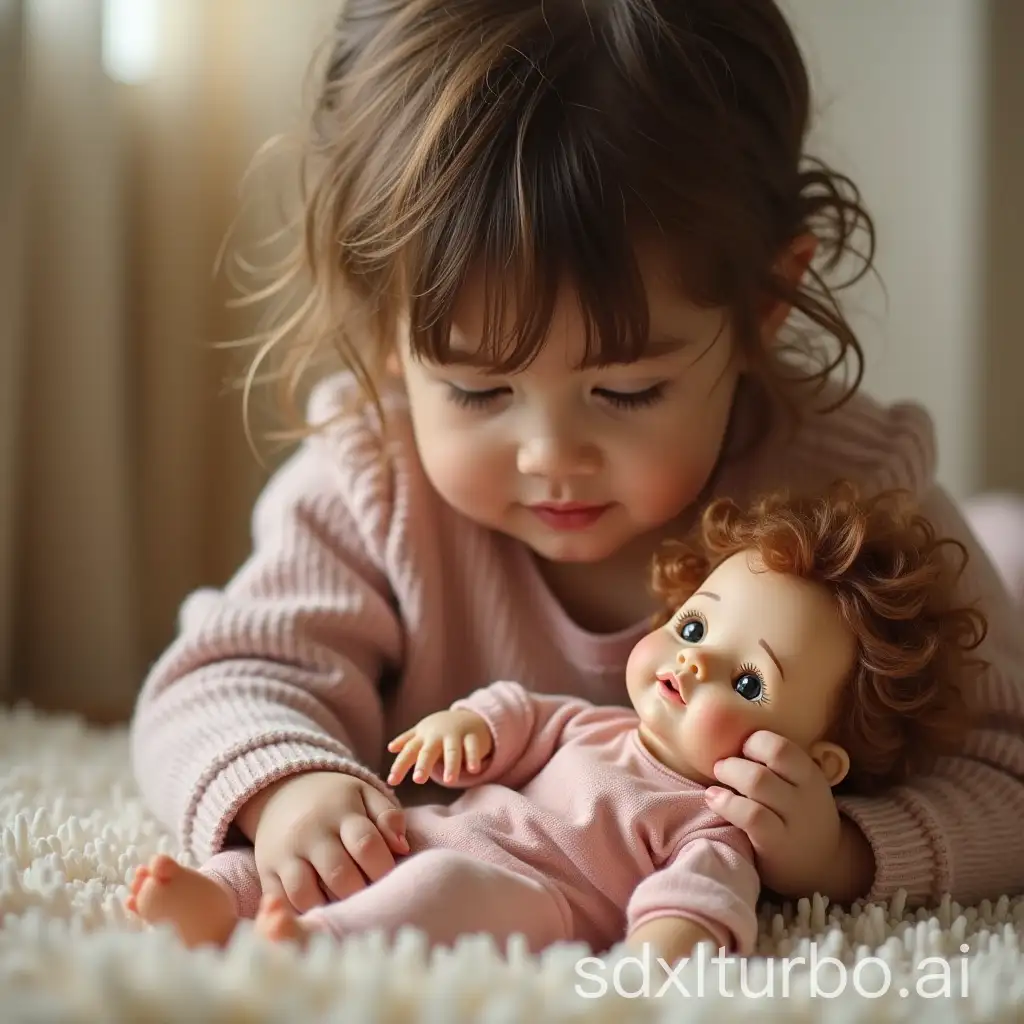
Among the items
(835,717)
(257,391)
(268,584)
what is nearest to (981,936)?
(835,717)

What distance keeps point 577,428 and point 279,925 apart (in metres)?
0.39

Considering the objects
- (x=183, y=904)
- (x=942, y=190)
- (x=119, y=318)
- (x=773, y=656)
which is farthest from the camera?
(x=942, y=190)

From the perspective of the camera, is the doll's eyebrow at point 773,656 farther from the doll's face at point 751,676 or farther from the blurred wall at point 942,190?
the blurred wall at point 942,190

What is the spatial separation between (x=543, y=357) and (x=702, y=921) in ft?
1.19

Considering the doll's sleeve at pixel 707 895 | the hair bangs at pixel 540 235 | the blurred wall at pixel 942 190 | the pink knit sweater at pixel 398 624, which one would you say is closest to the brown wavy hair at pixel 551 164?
the hair bangs at pixel 540 235

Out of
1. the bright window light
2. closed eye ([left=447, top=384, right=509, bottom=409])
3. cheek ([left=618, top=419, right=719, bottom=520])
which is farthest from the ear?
the bright window light

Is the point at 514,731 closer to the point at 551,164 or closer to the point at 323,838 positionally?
the point at 323,838

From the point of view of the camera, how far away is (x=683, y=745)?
0.74m

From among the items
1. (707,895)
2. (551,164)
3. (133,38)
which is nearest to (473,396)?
(551,164)

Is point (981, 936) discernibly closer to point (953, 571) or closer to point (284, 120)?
point (953, 571)

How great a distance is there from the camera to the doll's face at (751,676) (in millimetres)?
730

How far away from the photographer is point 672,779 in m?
0.75

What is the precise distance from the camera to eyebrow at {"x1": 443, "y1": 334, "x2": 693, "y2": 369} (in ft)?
2.73

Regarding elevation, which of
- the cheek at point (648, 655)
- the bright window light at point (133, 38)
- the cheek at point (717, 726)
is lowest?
the cheek at point (717, 726)
